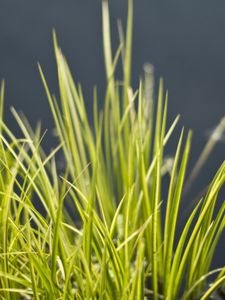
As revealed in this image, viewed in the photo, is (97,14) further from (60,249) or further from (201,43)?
(60,249)

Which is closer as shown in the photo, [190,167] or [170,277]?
[170,277]

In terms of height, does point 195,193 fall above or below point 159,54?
below

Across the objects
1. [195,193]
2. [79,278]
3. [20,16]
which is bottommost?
[195,193]

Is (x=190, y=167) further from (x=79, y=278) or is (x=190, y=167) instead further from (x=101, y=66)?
(x=79, y=278)

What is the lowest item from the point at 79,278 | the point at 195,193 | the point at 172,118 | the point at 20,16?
the point at 195,193

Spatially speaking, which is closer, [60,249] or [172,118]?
[60,249]

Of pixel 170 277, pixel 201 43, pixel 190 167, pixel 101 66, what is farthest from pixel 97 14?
pixel 170 277


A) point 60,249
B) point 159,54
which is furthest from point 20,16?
point 60,249
